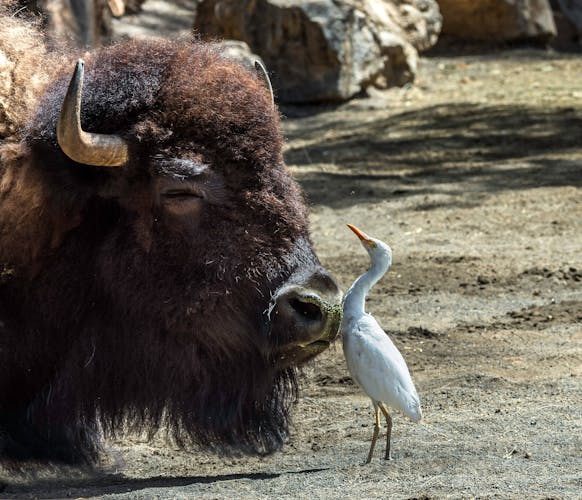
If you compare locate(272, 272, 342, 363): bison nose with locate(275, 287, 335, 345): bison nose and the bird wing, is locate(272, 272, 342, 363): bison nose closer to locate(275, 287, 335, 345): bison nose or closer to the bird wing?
locate(275, 287, 335, 345): bison nose

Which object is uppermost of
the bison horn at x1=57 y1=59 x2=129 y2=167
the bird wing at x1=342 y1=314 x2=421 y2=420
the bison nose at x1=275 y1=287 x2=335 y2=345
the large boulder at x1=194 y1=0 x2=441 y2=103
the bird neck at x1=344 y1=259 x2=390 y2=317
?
the bison horn at x1=57 y1=59 x2=129 y2=167

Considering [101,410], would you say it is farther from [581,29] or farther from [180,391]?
[581,29]

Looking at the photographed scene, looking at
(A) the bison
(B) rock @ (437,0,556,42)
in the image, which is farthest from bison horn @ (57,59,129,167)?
(B) rock @ (437,0,556,42)

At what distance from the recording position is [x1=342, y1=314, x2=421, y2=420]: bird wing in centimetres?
473

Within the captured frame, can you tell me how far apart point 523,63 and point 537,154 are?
203 inches

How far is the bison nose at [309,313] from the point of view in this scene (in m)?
4.37

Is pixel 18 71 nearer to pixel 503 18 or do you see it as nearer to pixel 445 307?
pixel 445 307

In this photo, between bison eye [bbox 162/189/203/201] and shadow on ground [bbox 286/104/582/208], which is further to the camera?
shadow on ground [bbox 286/104/582/208]

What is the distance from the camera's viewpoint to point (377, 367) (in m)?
4.76

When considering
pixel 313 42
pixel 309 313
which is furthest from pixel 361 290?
pixel 313 42

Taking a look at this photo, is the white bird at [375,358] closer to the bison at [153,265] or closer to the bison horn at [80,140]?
the bison at [153,265]

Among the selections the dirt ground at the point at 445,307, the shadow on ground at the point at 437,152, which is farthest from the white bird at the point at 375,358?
the shadow on ground at the point at 437,152

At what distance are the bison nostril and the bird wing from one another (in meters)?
0.46

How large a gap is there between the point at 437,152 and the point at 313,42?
Result: 2869mm
